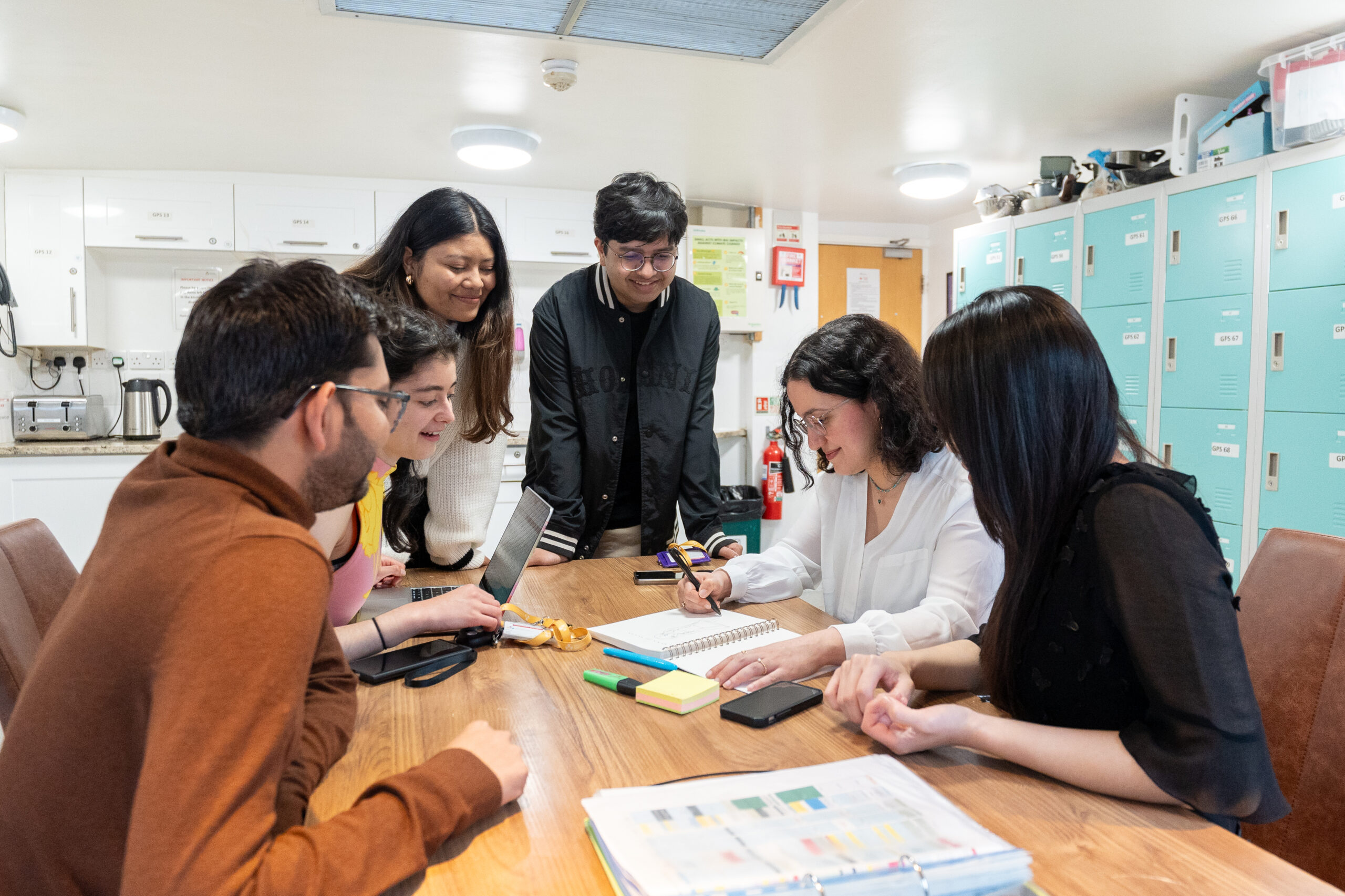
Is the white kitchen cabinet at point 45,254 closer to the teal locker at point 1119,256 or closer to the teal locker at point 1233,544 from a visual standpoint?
the teal locker at point 1119,256

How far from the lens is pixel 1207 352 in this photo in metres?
3.22

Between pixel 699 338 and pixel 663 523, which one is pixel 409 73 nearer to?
pixel 699 338

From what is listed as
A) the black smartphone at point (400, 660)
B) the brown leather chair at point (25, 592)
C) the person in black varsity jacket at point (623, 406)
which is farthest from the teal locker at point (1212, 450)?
the brown leather chair at point (25, 592)

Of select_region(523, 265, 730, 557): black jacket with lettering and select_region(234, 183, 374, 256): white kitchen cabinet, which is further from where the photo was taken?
Result: select_region(234, 183, 374, 256): white kitchen cabinet

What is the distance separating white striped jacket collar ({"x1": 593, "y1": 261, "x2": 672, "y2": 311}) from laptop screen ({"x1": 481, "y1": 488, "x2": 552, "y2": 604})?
866 mm

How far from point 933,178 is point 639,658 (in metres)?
3.84

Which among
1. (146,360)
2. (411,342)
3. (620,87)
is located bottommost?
(411,342)

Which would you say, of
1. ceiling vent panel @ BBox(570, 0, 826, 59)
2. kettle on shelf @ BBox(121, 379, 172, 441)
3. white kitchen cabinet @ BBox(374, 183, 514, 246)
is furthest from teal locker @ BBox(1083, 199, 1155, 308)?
kettle on shelf @ BBox(121, 379, 172, 441)

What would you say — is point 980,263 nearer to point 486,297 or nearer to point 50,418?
point 486,297

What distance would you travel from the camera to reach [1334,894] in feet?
2.12

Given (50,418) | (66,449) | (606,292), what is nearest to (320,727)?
(606,292)

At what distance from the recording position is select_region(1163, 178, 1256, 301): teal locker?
3045 millimetres

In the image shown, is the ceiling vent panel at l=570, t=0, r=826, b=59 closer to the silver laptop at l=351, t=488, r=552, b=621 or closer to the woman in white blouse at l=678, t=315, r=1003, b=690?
the woman in white blouse at l=678, t=315, r=1003, b=690

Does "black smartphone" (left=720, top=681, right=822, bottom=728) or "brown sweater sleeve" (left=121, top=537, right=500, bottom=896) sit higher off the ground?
"brown sweater sleeve" (left=121, top=537, right=500, bottom=896)
